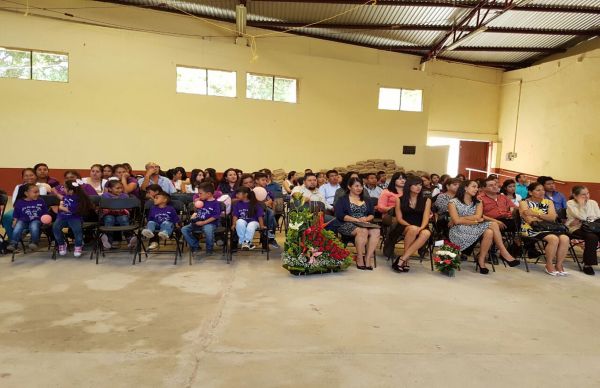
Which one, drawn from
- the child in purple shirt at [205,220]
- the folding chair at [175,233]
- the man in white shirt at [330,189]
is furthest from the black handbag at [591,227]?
the folding chair at [175,233]

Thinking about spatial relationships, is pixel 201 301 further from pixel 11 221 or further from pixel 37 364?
pixel 11 221

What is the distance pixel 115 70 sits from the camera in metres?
10.6

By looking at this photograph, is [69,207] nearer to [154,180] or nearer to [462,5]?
[154,180]

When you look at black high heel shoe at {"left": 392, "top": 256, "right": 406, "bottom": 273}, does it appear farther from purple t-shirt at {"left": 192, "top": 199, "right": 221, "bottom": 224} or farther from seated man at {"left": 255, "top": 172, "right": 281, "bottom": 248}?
purple t-shirt at {"left": 192, "top": 199, "right": 221, "bottom": 224}

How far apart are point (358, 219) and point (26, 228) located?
14.4ft

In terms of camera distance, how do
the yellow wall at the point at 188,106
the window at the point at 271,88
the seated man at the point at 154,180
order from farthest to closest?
1. the window at the point at 271,88
2. the yellow wall at the point at 188,106
3. the seated man at the point at 154,180

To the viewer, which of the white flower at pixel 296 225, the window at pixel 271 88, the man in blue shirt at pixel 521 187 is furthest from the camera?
the window at pixel 271 88

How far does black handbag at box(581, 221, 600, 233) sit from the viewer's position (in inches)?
222

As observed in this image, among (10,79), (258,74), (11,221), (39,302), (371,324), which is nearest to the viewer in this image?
(371,324)

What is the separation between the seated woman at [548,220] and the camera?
546cm

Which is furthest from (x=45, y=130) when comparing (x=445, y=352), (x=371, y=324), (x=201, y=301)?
(x=445, y=352)

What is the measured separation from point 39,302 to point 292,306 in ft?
7.72

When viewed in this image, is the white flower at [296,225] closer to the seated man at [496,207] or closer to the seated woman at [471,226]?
the seated woman at [471,226]

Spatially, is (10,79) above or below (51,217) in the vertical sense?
above
